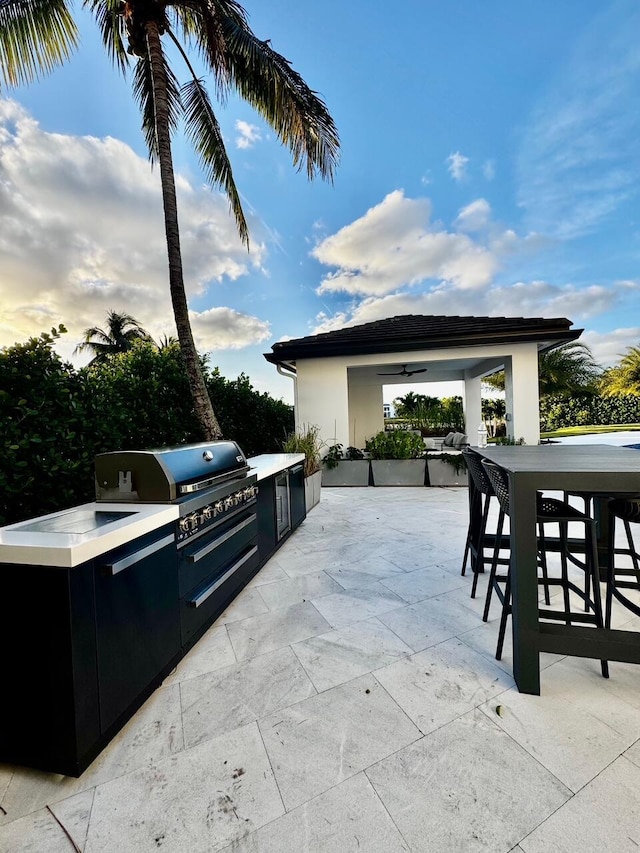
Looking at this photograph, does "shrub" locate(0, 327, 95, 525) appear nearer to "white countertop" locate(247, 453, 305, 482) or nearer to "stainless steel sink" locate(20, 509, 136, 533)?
"stainless steel sink" locate(20, 509, 136, 533)

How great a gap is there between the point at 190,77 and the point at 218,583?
279 inches

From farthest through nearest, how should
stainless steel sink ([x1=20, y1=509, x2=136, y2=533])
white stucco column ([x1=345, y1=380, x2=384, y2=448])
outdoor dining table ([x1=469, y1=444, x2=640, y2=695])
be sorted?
white stucco column ([x1=345, y1=380, x2=384, y2=448]) → outdoor dining table ([x1=469, y1=444, x2=640, y2=695]) → stainless steel sink ([x1=20, y1=509, x2=136, y2=533])

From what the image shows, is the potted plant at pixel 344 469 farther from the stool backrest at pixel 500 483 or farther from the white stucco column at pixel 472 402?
the stool backrest at pixel 500 483

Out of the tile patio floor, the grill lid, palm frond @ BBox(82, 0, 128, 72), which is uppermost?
palm frond @ BBox(82, 0, 128, 72)

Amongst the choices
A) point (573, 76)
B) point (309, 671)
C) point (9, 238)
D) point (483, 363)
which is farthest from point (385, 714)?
point (573, 76)

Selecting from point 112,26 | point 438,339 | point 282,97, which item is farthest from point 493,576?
point 112,26

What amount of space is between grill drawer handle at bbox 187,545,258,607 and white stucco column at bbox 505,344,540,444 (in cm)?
653

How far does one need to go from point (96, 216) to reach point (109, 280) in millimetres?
1617

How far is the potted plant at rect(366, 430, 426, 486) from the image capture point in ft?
24.2

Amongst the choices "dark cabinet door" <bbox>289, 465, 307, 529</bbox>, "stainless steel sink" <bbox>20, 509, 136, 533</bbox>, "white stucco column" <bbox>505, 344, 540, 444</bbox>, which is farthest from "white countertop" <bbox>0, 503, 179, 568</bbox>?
"white stucco column" <bbox>505, 344, 540, 444</bbox>

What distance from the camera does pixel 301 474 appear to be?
16.0 ft

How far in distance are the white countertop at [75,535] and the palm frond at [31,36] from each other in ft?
18.3

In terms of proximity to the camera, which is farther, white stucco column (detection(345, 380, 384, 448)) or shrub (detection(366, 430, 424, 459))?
white stucco column (detection(345, 380, 384, 448))

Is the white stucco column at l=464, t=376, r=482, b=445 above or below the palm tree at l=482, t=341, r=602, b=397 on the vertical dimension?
below
